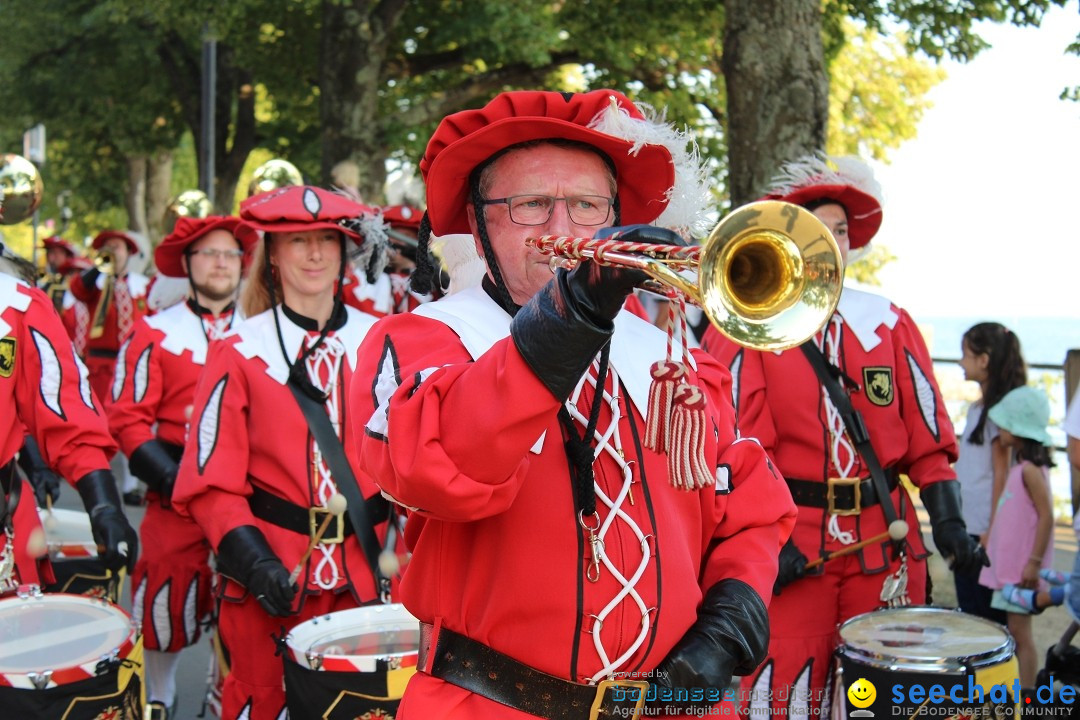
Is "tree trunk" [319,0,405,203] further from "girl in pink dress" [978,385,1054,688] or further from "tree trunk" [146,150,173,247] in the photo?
"tree trunk" [146,150,173,247]

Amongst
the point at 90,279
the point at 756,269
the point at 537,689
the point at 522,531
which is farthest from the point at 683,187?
the point at 90,279

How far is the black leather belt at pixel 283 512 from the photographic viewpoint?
439 cm

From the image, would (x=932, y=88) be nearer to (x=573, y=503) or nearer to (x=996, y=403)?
(x=996, y=403)

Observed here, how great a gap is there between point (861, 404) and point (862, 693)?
4.26 ft

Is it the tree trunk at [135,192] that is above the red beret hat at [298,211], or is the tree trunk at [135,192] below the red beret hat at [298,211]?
above

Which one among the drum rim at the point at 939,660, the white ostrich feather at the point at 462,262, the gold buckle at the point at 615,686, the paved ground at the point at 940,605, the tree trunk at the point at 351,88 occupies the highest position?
the tree trunk at the point at 351,88

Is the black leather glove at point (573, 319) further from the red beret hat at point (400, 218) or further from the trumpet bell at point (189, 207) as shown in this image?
the trumpet bell at point (189, 207)

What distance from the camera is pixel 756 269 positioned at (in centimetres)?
210

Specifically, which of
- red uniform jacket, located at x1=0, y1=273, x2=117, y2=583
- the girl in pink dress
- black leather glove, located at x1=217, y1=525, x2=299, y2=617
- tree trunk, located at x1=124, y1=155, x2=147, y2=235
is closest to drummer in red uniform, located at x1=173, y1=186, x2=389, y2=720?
black leather glove, located at x1=217, y1=525, x2=299, y2=617

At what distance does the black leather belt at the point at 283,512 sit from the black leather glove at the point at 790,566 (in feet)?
4.71

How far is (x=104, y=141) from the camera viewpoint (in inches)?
947

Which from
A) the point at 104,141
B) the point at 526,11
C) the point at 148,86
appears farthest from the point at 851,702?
the point at 104,141

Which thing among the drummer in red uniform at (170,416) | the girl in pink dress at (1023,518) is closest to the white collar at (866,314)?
the girl in pink dress at (1023,518)

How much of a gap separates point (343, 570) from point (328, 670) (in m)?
0.75
